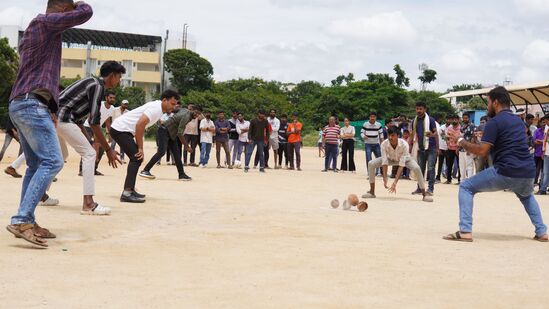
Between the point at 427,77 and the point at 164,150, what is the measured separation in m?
101

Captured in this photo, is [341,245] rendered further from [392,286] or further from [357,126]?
[357,126]

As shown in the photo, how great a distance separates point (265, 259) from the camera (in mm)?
5945

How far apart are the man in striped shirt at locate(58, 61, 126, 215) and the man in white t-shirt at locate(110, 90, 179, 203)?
1345 mm

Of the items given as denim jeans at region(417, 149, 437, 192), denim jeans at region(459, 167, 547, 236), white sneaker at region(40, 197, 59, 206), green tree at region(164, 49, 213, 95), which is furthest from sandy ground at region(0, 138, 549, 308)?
green tree at region(164, 49, 213, 95)

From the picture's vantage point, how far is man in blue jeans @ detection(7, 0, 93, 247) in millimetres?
6117

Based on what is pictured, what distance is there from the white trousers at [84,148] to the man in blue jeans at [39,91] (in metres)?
1.98

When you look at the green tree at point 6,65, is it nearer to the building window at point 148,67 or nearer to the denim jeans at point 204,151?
the denim jeans at point 204,151

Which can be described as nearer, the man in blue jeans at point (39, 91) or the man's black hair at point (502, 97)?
the man in blue jeans at point (39, 91)

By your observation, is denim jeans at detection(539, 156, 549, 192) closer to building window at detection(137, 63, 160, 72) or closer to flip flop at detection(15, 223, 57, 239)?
flip flop at detection(15, 223, 57, 239)

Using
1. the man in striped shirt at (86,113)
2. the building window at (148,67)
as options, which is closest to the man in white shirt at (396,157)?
the man in striped shirt at (86,113)

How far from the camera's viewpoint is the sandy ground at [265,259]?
4.59 metres

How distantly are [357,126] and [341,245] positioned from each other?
44.0 metres

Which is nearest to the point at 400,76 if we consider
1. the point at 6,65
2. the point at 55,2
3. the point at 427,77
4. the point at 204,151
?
the point at 427,77

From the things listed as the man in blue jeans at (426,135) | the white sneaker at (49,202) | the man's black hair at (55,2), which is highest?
the man's black hair at (55,2)
